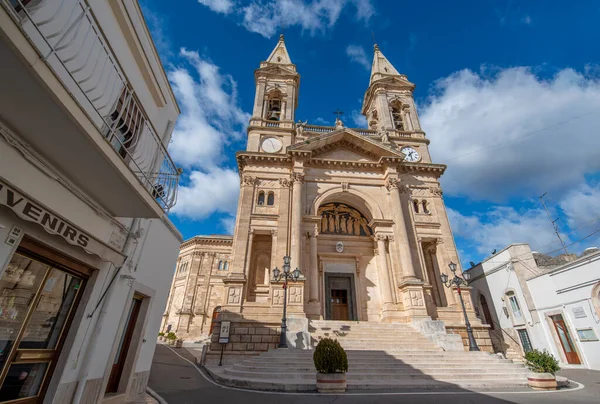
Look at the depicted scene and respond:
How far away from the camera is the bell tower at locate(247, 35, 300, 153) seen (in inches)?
843

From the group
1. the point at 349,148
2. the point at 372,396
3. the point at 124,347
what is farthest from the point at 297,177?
the point at 124,347

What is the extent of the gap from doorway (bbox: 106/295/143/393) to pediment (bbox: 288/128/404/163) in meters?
15.2

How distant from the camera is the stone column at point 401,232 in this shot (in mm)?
16594

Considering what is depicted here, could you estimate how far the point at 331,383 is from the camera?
769cm

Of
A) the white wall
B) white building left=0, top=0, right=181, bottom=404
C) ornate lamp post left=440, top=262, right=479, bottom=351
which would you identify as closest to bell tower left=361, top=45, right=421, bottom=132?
ornate lamp post left=440, top=262, right=479, bottom=351

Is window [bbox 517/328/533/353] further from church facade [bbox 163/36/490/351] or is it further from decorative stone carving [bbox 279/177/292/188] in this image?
decorative stone carving [bbox 279/177/292/188]

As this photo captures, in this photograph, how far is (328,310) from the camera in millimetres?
Result: 17703

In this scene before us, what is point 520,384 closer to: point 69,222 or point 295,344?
point 295,344

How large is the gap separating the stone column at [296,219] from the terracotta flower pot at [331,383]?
812 cm

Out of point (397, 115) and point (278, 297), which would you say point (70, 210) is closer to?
point (278, 297)

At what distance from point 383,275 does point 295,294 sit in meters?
6.10

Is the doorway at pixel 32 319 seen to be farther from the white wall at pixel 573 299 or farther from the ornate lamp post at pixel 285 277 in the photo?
the white wall at pixel 573 299

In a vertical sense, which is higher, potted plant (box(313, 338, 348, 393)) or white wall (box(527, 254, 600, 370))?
white wall (box(527, 254, 600, 370))

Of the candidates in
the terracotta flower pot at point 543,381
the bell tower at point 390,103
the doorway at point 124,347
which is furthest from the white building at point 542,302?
the doorway at point 124,347
